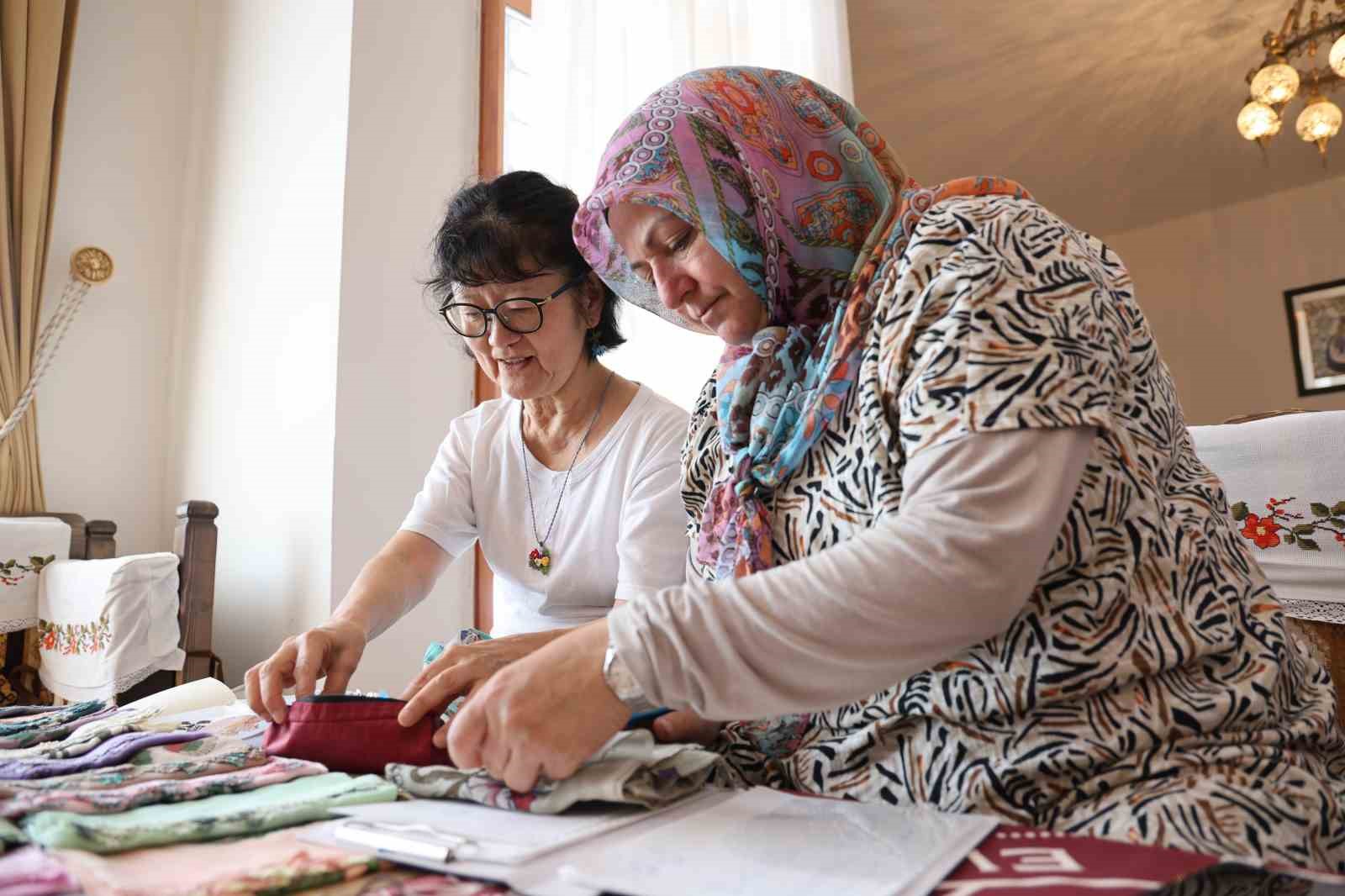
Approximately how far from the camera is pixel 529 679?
2.11 feet

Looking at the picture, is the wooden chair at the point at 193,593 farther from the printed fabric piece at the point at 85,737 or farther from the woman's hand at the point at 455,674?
the woman's hand at the point at 455,674

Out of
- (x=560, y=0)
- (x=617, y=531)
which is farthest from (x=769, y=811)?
(x=560, y=0)

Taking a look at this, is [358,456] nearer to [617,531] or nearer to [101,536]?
[101,536]

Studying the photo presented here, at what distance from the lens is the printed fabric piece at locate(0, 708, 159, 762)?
0.84 m

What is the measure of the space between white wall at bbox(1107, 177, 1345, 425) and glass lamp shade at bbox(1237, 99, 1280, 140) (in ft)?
9.92

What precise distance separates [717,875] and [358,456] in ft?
6.34

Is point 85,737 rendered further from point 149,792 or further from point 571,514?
point 571,514

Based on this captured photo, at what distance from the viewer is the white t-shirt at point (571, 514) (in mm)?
1340

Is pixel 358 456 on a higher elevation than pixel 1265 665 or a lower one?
higher

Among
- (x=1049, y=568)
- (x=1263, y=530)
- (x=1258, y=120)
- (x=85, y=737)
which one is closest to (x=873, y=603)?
(x=1049, y=568)

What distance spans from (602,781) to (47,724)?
0.74m

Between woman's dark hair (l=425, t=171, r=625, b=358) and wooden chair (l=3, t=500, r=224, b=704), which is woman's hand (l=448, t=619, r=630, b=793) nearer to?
woman's dark hair (l=425, t=171, r=625, b=358)

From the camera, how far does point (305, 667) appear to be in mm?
1091

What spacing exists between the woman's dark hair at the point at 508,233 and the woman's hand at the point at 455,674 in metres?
0.63
